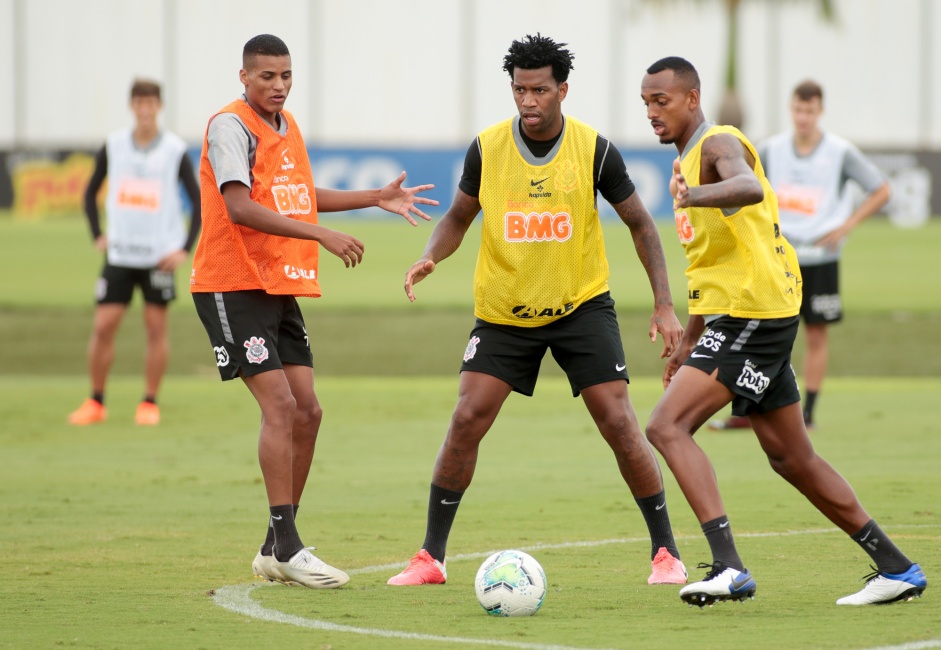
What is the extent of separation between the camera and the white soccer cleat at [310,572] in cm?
672

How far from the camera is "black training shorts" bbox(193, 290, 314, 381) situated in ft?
22.9

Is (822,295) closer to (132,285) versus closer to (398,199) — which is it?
(398,199)

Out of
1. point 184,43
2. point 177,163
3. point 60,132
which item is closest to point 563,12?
point 184,43

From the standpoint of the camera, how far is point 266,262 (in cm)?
709

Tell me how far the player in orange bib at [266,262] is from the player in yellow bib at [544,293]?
0.57 metres

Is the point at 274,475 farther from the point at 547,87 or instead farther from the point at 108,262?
the point at 108,262

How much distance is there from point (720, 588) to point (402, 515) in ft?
10.7

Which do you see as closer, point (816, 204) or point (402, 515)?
point (402, 515)

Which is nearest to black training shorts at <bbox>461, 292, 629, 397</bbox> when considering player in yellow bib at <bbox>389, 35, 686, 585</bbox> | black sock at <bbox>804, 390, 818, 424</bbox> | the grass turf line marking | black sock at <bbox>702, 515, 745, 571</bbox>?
player in yellow bib at <bbox>389, 35, 686, 585</bbox>

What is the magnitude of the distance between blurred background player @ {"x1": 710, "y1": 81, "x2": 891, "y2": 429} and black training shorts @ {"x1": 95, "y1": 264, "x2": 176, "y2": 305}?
4.90 meters

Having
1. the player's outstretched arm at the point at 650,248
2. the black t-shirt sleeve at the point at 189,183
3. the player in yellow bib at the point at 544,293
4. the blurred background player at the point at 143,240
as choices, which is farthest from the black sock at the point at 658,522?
the blurred background player at the point at 143,240

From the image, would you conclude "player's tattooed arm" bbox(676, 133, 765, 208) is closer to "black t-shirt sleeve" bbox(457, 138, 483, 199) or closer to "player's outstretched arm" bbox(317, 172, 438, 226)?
"black t-shirt sleeve" bbox(457, 138, 483, 199)

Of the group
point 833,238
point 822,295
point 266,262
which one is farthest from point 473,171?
point 822,295

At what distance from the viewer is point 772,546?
764 cm
